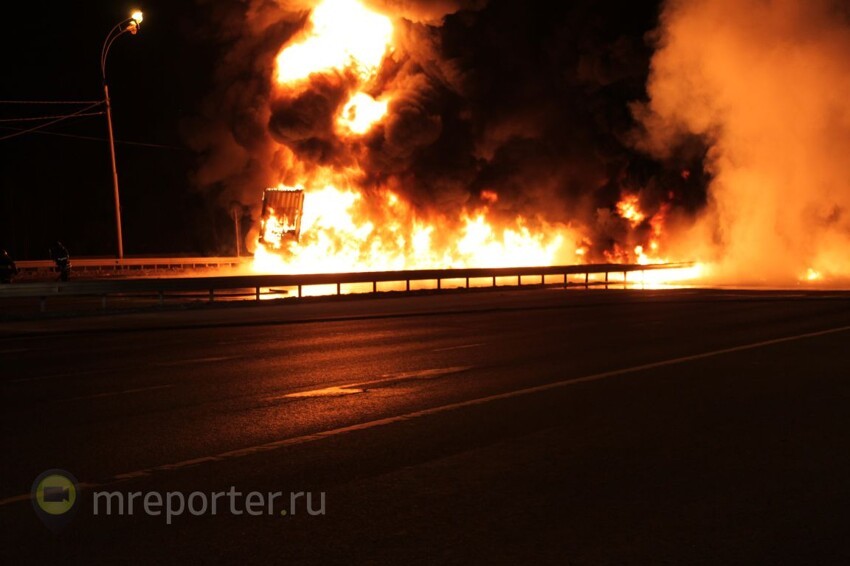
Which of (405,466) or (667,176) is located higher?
(667,176)

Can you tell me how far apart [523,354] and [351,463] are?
6971 millimetres

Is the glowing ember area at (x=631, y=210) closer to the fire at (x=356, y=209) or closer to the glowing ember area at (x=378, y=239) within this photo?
the fire at (x=356, y=209)

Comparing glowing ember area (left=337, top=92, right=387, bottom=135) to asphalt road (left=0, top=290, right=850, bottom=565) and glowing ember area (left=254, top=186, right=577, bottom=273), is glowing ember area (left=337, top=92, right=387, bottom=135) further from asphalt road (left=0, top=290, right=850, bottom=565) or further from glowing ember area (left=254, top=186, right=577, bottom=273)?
asphalt road (left=0, top=290, right=850, bottom=565)

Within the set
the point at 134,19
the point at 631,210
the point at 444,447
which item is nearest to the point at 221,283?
the point at 134,19

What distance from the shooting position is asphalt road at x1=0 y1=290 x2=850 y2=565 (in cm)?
548

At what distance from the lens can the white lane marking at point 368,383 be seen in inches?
416

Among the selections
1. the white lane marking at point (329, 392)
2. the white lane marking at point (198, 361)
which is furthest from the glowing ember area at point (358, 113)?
the white lane marking at point (329, 392)

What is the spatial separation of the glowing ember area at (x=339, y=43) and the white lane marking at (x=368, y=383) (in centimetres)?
3019

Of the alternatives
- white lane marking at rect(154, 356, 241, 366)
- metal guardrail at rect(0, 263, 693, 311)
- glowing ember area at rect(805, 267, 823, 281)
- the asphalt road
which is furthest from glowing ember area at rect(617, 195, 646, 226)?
white lane marking at rect(154, 356, 241, 366)

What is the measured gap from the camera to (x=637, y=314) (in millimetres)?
20938

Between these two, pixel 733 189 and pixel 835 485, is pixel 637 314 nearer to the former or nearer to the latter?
pixel 835 485

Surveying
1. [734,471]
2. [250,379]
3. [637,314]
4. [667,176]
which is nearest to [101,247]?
[667,176]

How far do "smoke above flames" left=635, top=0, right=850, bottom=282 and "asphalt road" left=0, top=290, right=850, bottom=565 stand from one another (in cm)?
1912

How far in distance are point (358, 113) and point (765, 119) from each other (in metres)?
15.6
